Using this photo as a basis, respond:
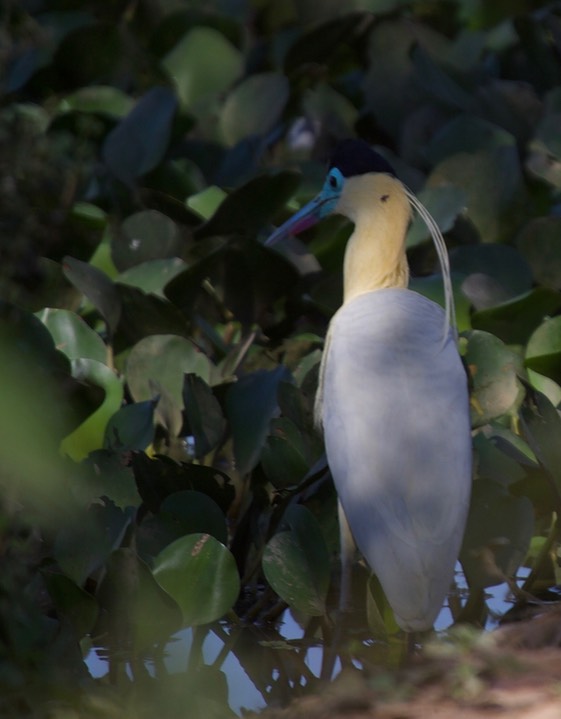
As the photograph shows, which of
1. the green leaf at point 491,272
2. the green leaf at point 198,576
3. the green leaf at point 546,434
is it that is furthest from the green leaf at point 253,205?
the green leaf at point 198,576

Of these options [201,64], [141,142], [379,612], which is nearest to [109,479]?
[379,612]

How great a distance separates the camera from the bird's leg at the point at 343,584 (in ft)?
9.77

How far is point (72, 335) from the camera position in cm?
366

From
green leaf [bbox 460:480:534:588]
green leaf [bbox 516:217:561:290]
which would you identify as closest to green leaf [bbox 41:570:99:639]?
green leaf [bbox 460:480:534:588]

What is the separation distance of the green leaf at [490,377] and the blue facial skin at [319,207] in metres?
0.60

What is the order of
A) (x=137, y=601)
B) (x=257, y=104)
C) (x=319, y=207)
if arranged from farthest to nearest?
(x=257, y=104) → (x=319, y=207) → (x=137, y=601)

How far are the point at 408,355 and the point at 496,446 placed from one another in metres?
0.33

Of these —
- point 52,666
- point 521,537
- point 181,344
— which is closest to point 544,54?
point 181,344

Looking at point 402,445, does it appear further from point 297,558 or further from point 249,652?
point 249,652

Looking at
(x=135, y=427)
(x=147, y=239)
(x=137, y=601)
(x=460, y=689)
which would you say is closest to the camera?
(x=460, y=689)

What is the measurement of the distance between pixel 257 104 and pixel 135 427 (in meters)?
2.21

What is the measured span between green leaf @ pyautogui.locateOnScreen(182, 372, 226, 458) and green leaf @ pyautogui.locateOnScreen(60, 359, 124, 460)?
23 centimetres

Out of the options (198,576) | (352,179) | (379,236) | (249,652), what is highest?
(352,179)

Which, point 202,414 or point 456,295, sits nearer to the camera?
point 202,414
